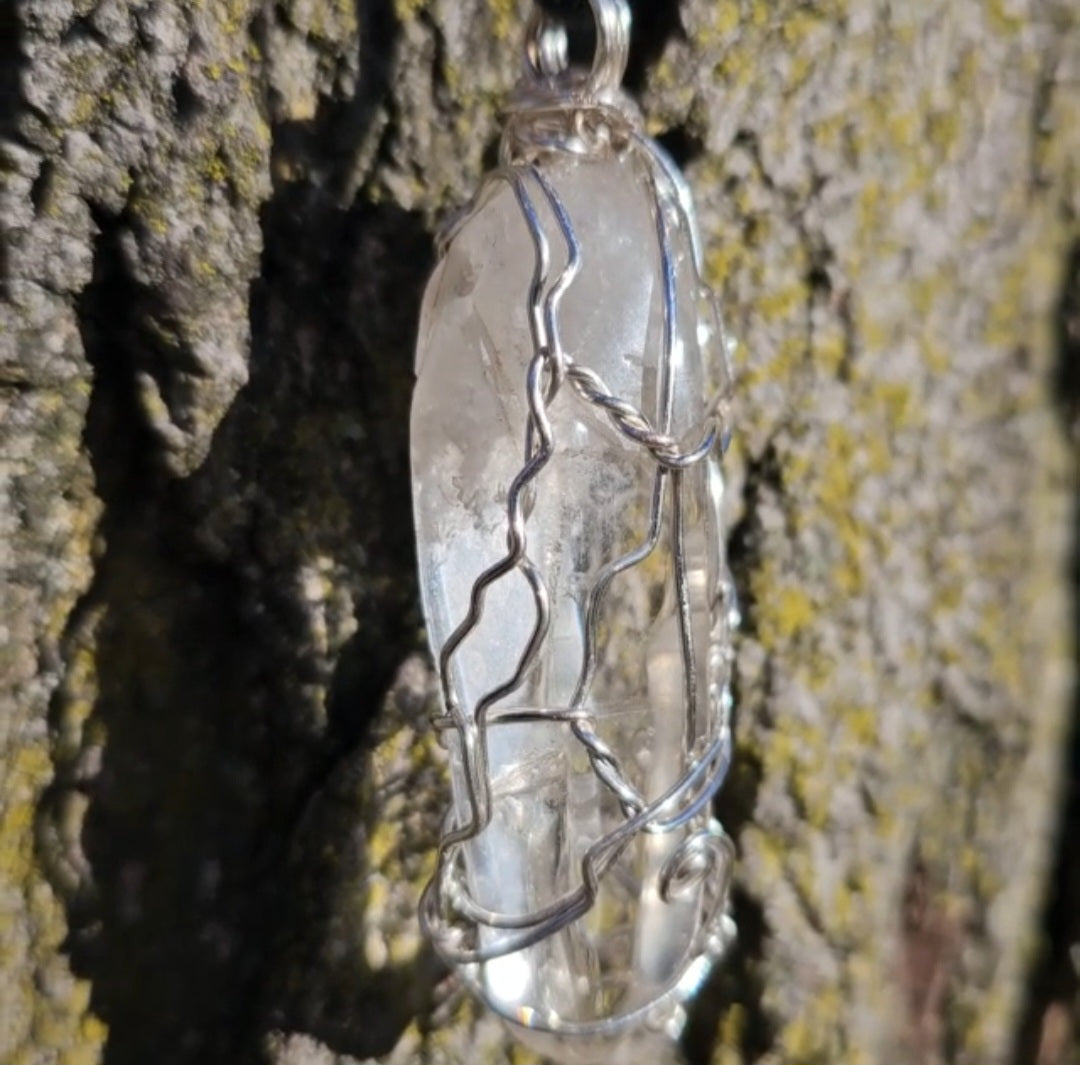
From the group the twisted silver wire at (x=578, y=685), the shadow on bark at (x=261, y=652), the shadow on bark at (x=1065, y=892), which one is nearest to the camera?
the twisted silver wire at (x=578, y=685)

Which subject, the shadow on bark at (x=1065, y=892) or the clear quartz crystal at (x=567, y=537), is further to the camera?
the shadow on bark at (x=1065, y=892)

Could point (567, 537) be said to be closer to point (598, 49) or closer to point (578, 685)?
point (578, 685)

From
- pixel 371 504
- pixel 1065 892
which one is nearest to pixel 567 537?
pixel 371 504

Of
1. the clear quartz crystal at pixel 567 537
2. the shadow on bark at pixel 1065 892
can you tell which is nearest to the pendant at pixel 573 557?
the clear quartz crystal at pixel 567 537

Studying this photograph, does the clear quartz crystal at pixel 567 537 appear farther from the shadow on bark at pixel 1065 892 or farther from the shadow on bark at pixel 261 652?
the shadow on bark at pixel 1065 892

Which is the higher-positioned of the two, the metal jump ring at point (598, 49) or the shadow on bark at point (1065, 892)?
the metal jump ring at point (598, 49)

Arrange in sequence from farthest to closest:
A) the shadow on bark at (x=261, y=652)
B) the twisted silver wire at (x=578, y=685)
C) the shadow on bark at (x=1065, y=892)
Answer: the shadow on bark at (x=1065, y=892) < the shadow on bark at (x=261, y=652) < the twisted silver wire at (x=578, y=685)

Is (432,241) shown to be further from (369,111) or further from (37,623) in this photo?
(37,623)
